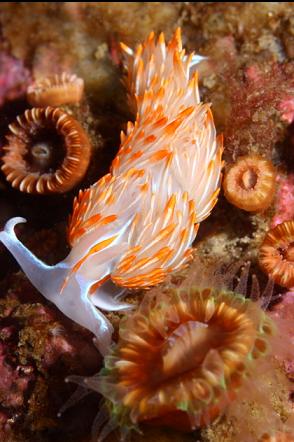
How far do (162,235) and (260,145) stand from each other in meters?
1.21

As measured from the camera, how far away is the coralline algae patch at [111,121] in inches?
118

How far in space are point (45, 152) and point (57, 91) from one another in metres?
0.58

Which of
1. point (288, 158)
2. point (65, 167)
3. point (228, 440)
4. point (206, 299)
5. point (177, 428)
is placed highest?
point (65, 167)

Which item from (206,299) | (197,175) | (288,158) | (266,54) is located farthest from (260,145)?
(206,299)

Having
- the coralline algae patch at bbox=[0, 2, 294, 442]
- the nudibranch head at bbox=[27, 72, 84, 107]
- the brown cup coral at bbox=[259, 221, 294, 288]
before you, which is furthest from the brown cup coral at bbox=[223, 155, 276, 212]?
the nudibranch head at bbox=[27, 72, 84, 107]

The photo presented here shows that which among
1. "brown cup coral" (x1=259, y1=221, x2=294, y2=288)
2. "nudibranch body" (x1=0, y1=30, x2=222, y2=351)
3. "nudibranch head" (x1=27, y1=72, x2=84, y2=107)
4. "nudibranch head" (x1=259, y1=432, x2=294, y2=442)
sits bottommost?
"nudibranch head" (x1=259, y1=432, x2=294, y2=442)

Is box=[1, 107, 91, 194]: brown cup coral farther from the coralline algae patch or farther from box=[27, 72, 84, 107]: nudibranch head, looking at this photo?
box=[27, 72, 84, 107]: nudibranch head

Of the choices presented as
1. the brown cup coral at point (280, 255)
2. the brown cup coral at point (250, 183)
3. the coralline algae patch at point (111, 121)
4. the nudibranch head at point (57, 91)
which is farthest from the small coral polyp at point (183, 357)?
the nudibranch head at point (57, 91)

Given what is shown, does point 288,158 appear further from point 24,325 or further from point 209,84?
point 24,325

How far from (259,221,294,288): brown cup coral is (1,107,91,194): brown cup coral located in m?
1.71

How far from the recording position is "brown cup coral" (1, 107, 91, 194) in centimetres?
389

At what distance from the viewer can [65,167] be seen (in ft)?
12.8

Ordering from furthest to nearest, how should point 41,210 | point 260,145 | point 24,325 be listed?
point 41,210
point 260,145
point 24,325

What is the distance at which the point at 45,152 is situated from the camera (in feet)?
13.8
